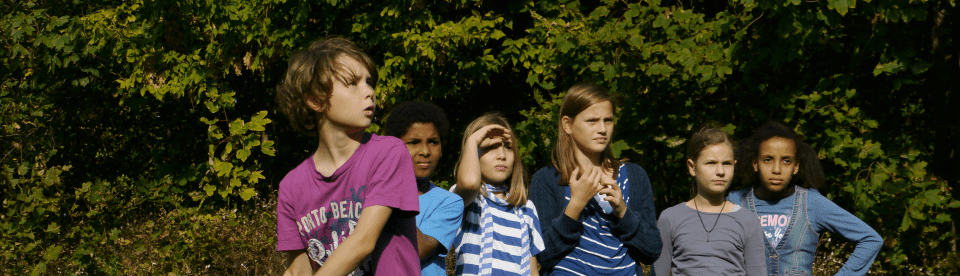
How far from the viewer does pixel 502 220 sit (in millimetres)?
2961

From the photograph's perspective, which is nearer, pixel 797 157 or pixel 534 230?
pixel 534 230

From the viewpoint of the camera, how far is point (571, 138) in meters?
3.11

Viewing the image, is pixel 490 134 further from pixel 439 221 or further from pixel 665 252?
pixel 665 252

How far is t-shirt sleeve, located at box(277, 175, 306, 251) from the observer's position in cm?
189

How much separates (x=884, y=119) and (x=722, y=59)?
128 centimetres

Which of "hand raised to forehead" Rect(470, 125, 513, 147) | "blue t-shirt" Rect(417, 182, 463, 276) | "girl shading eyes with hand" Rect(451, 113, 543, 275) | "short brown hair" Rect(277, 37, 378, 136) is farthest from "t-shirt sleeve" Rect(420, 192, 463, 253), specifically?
"short brown hair" Rect(277, 37, 378, 136)

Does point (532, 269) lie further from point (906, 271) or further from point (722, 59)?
point (906, 271)

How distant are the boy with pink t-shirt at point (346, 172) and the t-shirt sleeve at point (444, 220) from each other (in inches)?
19.3

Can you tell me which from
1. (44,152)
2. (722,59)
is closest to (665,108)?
(722,59)

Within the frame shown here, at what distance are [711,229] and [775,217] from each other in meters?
0.37

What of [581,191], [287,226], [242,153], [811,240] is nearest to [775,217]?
[811,240]

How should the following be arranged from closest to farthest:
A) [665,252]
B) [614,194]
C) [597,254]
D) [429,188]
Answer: [429,188] < [614,194] < [597,254] < [665,252]

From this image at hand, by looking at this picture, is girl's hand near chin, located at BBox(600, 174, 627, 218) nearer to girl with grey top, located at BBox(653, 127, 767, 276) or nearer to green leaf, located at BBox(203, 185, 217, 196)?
girl with grey top, located at BBox(653, 127, 767, 276)

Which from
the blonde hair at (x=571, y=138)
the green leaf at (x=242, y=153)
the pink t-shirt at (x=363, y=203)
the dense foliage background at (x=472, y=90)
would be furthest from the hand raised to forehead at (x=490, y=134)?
the green leaf at (x=242, y=153)
